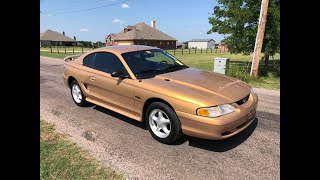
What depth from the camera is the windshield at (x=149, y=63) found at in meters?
4.91

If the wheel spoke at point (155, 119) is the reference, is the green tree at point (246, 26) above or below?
above

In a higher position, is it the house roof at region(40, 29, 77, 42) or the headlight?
the house roof at region(40, 29, 77, 42)

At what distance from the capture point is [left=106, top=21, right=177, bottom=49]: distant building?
191ft

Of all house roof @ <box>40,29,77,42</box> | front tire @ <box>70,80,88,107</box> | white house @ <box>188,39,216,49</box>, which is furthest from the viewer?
white house @ <box>188,39,216,49</box>

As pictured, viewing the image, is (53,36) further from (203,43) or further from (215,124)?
(215,124)

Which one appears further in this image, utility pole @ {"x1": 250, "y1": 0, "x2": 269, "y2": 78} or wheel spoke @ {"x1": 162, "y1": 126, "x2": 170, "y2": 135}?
utility pole @ {"x1": 250, "y1": 0, "x2": 269, "y2": 78}

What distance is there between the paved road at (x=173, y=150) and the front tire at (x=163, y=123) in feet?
0.43

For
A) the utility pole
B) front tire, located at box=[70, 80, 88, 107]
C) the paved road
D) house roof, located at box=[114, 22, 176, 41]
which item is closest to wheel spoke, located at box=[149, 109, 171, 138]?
the paved road

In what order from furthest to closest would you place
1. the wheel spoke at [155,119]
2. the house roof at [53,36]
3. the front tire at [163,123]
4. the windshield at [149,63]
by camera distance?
1. the house roof at [53,36]
2. the windshield at [149,63]
3. the wheel spoke at [155,119]
4. the front tire at [163,123]

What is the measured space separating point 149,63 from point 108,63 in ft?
2.78

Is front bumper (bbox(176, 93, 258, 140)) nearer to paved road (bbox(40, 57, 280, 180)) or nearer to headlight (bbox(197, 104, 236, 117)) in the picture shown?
headlight (bbox(197, 104, 236, 117))

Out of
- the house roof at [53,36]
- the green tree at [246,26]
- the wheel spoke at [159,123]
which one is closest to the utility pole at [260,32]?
the green tree at [246,26]

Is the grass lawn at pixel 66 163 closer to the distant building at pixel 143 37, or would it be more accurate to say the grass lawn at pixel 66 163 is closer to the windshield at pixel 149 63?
the windshield at pixel 149 63
